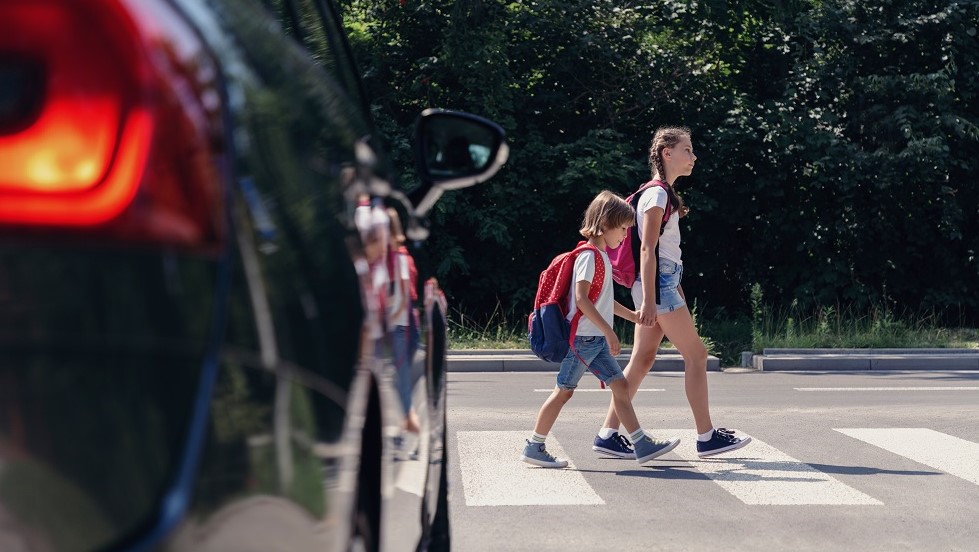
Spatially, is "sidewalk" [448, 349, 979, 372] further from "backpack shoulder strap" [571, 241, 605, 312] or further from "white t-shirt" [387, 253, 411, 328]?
"white t-shirt" [387, 253, 411, 328]

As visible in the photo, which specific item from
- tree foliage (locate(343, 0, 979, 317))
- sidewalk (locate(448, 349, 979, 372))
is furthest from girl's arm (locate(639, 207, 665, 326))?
tree foliage (locate(343, 0, 979, 317))

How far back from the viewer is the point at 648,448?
727 cm

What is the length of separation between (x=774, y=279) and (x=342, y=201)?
19.6 meters

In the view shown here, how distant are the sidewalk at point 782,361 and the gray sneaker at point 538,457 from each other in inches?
273

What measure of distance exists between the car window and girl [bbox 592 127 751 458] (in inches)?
160

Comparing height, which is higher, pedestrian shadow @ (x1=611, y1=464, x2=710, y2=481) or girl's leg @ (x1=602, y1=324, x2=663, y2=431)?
girl's leg @ (x1=602, y1=324, x2=663, y2=431)

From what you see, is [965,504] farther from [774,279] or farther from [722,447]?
[774,279]

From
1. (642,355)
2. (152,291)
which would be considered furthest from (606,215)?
(152,291)

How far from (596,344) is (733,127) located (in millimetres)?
13470

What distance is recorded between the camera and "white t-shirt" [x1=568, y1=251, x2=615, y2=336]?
7143 mm

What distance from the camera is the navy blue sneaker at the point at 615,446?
7.57 meters

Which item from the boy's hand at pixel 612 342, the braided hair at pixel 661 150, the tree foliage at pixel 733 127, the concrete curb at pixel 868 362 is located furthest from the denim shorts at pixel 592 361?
the tree foliage at pixel 733 127

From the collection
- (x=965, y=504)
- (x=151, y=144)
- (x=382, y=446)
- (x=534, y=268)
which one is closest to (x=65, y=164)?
(x=151, y=144)

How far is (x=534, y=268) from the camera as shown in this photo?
20234 mm
